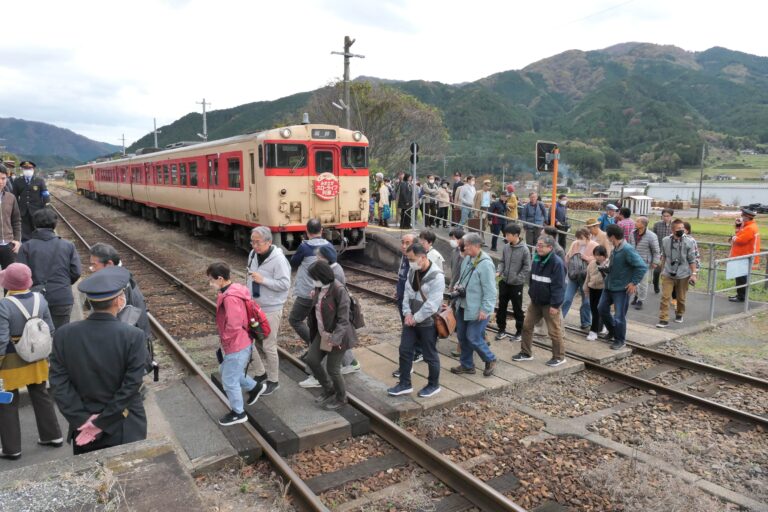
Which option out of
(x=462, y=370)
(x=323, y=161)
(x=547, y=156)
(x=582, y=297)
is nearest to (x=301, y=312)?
(x=462, y=370)

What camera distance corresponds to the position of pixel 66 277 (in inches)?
231

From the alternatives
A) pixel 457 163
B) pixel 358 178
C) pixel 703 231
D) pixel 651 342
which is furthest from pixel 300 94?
pixel 651 342

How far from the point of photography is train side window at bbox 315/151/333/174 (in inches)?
511

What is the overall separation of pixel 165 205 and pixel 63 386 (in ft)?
Answer: 61.1

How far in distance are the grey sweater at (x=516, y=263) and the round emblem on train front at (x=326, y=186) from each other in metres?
6.62

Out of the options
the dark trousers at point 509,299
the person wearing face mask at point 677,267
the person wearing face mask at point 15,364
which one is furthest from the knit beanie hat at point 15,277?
the person wearing face mask at point 677,267

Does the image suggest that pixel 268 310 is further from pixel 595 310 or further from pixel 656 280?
pixel 656 280

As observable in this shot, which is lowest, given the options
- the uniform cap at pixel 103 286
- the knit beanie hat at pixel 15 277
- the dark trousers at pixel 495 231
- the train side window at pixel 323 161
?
the dark trousers at pixel 495 231

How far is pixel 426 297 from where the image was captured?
18.0ft

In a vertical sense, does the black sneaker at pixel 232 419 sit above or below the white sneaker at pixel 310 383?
above

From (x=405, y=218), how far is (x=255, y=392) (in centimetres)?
1124

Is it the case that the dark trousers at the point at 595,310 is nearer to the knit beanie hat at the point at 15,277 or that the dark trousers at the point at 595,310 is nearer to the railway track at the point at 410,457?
the railway track at the point at 410,457

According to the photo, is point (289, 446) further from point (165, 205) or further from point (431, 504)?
point (165, 205)

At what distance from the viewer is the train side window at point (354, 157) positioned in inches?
529
